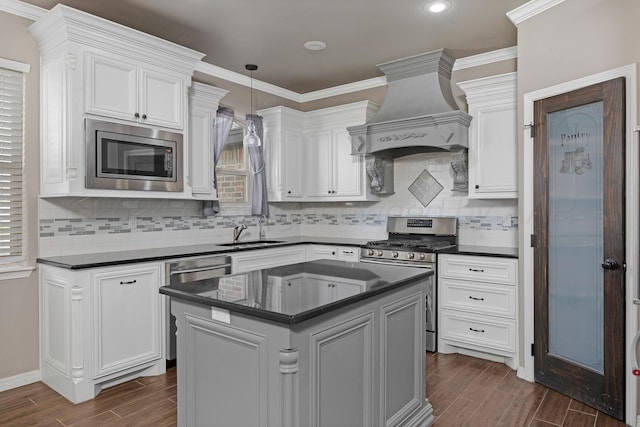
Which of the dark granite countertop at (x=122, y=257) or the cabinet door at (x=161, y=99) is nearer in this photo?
the dark granite countertop at (x=122, y=257)

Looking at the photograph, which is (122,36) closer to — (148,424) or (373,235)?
(148,424)

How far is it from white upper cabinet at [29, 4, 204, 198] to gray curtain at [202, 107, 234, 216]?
94 centimetres

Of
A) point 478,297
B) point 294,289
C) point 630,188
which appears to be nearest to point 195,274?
point 294,289

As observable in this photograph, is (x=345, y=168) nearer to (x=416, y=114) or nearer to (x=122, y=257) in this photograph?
(x=416, y=114)

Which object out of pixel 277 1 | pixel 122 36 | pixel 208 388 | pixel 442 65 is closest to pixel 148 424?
pixel 208 388

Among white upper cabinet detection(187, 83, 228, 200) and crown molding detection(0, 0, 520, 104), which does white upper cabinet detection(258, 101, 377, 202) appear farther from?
white upper cabinet detection(187, 83, 228, 200)

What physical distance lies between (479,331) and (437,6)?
104 inches

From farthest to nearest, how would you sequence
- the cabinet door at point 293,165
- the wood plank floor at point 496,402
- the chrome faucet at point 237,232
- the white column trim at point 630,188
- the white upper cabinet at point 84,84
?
the cabinet door at point 293,165 → the chrome faucet at point 237,232 → the white upper cabinet at point 84,84 → the wood plank floor at point 496,402 → the white column trim at point 630,188

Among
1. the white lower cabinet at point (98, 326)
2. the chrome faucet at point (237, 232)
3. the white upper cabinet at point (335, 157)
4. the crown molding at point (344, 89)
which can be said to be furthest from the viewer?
the crown molding at point (344, 89)

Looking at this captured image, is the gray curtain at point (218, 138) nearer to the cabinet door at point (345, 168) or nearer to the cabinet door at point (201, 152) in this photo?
the cabinet door at point (201, 152)

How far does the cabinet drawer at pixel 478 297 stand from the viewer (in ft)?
11.7

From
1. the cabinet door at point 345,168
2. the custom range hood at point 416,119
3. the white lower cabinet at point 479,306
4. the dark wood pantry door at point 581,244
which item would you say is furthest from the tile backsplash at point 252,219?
the dark wood pantry door at point 581,244

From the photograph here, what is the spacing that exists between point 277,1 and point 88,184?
1919 millimetres

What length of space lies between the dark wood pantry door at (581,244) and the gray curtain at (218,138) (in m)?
2.96
